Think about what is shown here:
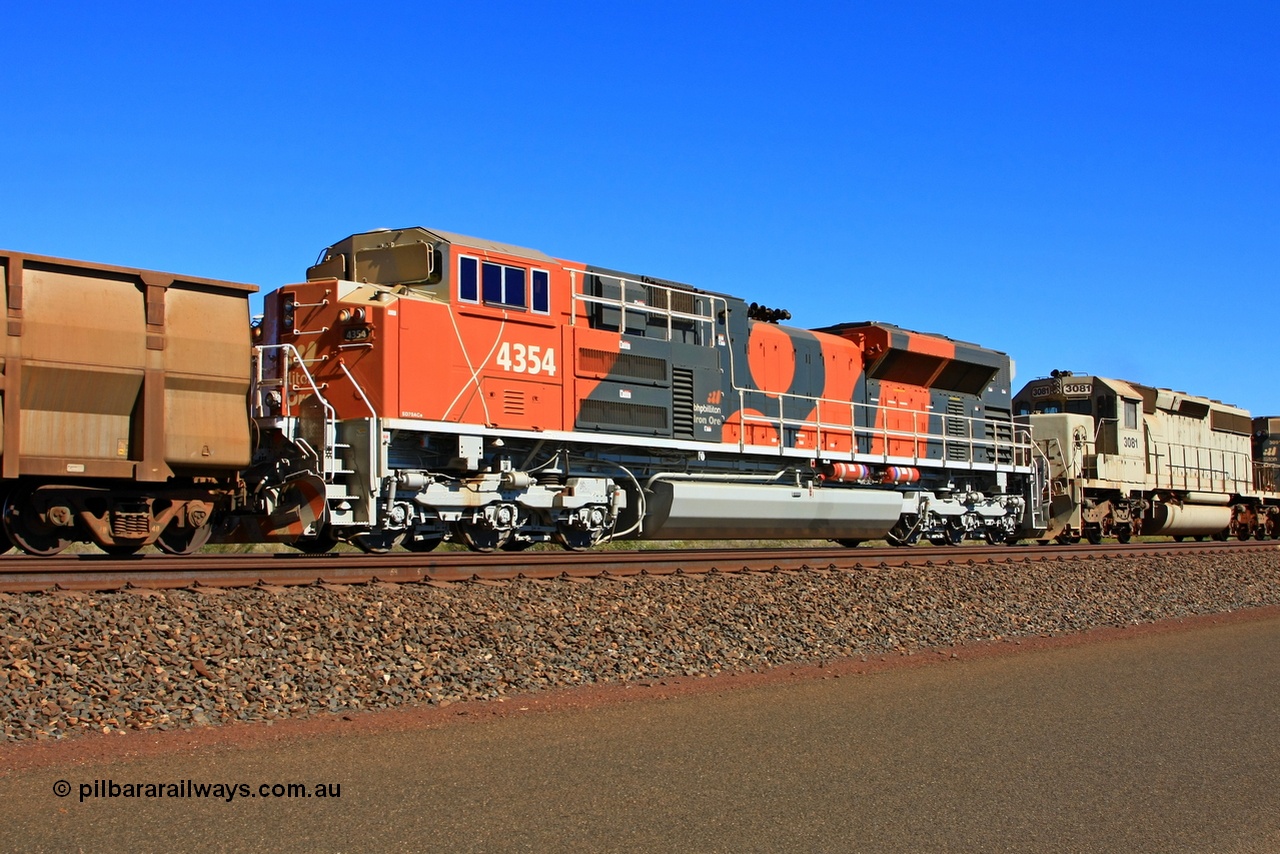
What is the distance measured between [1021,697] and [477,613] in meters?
4.07

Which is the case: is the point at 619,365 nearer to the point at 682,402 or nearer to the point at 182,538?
the point at 682,402

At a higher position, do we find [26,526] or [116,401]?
[116,401]

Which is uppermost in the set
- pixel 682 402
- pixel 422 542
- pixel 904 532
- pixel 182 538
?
pixel 682 402

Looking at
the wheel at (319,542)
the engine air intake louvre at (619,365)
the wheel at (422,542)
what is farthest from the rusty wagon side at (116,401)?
the engine air intake louvre at (619,365)

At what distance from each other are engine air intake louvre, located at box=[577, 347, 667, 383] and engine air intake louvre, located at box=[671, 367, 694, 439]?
0.23 m

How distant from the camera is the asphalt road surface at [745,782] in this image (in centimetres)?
481

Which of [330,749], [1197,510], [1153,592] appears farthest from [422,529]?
[1197,510]

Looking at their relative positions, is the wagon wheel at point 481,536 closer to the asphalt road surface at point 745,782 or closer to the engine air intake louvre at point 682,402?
the engine air intake louvre at point 682,402

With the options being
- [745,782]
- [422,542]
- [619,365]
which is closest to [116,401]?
[422,542]

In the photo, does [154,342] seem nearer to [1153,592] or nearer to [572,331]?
[572,331]

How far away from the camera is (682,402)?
15211mm

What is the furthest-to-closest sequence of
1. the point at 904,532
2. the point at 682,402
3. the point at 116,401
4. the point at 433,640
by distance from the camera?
the point at 904,532 → the point at 682,402 → the point at 116,401 → the point at 433,640

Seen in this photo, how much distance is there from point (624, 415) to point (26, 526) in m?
6.92

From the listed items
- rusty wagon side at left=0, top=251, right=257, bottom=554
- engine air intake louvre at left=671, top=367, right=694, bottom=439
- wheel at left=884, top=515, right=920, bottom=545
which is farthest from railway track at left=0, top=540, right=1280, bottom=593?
wheel at left=884, top=515, right=920, bottom=545
